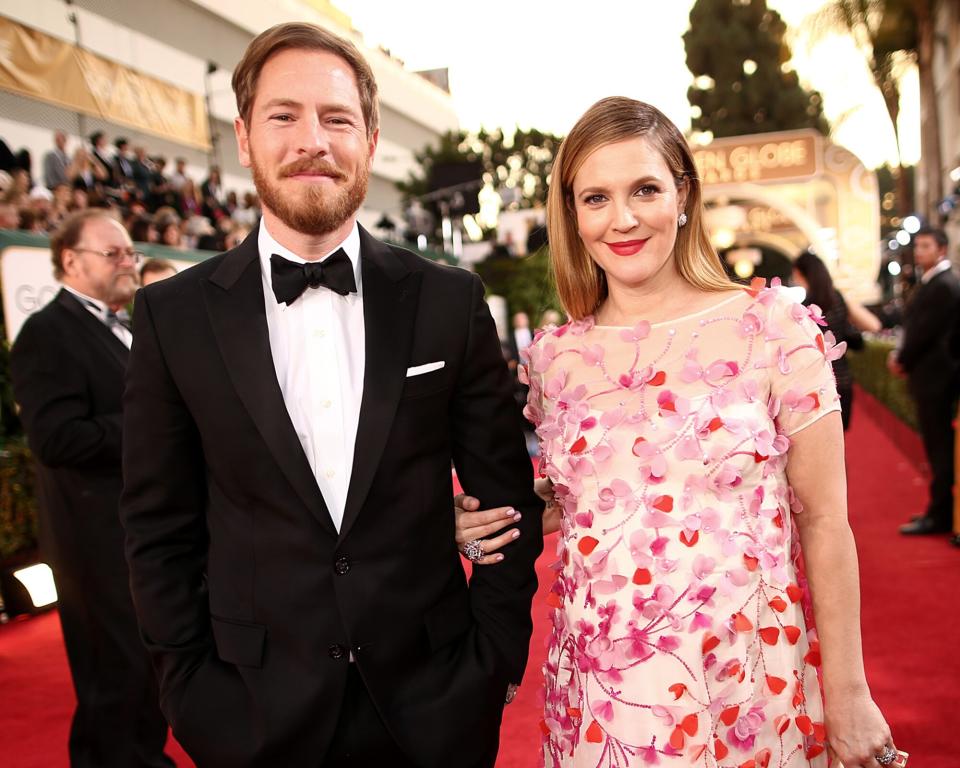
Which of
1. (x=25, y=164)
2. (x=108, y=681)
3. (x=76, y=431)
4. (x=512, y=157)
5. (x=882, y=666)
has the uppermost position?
(x=512, y=157)

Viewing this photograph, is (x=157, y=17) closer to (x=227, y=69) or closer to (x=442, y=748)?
(x=227, y=69)

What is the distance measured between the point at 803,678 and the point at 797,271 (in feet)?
10.8

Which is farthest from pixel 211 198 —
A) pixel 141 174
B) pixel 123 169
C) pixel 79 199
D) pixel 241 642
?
pixel 241 642

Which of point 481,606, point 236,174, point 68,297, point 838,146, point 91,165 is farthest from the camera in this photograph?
point 236,174

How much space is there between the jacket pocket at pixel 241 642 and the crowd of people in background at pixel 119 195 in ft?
19.0

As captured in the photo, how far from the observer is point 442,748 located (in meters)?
1.59

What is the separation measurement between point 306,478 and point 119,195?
35.1ft

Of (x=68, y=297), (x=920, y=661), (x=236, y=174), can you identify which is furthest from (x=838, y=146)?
(x=68, y=297)

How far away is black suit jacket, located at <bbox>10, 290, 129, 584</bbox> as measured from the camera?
283 centimetres

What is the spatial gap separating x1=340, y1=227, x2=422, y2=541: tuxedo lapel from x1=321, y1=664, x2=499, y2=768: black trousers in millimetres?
306

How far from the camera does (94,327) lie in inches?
117

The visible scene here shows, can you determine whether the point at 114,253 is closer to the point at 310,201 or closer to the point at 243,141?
the point at 243,141

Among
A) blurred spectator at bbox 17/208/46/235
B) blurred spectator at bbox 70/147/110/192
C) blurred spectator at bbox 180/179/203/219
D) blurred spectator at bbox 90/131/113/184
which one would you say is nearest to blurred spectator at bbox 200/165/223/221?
blurred spectator at bbox 180/179/203/219

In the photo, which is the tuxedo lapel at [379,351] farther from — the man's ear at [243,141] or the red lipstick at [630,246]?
the red lipstick at [630,246]
